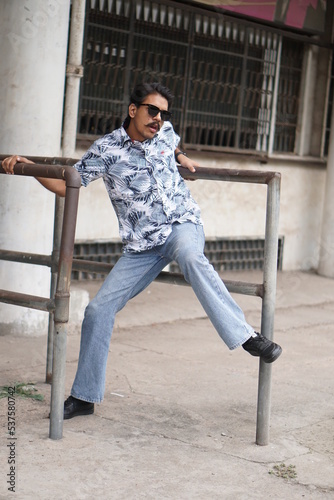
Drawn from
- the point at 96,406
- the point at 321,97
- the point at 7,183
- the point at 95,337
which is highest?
the point at 321,97

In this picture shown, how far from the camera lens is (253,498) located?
3.34 meters

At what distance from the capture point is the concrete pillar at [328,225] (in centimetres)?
962

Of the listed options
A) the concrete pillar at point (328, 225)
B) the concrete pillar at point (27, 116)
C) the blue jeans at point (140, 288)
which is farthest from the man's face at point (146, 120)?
the concrete pillar at point (328, 225)

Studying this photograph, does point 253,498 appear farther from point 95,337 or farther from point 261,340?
point 95,337

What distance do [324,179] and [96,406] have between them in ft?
20.8

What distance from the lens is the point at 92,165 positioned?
412 cm

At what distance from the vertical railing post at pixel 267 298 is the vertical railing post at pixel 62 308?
34.1 inches

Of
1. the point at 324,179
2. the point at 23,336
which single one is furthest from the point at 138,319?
the point at 324,179

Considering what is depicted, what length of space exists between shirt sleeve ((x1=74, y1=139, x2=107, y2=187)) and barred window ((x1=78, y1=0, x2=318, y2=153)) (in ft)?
11.6

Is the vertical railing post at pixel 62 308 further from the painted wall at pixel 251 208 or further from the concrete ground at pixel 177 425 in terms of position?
the painted wall at pixel 251 208

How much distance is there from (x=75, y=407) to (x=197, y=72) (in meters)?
5.19

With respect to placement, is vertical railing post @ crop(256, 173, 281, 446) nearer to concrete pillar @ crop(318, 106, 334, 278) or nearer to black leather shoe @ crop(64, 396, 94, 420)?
black leather shoe @ crop(64, 396, 94, 420)

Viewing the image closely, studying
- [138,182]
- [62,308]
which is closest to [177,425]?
[62,308]

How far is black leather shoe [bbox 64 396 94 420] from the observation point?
416cm
